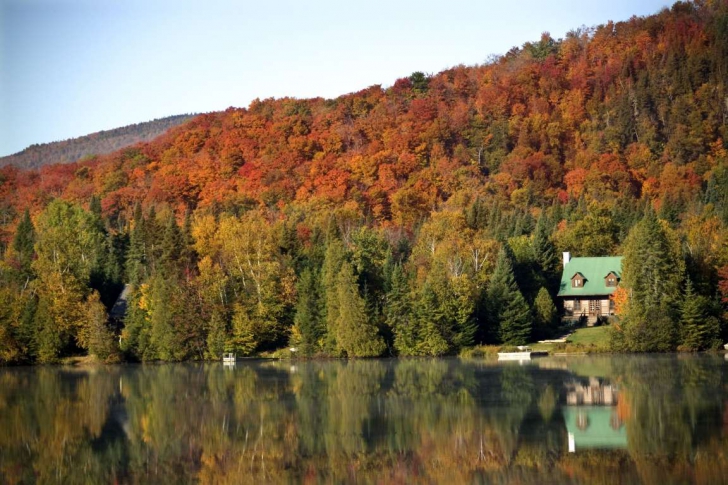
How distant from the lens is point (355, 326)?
65.7 meters

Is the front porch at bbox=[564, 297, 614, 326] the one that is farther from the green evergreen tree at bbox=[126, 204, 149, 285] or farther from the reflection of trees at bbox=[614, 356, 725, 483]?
the green evergreen tree at bbox=[126, 204, 149, 285]

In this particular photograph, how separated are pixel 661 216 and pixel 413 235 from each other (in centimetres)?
2554

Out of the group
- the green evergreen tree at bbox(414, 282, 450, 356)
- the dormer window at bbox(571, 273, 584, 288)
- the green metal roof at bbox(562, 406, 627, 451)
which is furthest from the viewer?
the dormer window at bbox(571, 273, 584, 288)

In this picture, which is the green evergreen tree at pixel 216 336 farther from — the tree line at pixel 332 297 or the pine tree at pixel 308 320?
the pine tree at pixel 308 320

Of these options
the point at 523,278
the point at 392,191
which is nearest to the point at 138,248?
the point at 523,278

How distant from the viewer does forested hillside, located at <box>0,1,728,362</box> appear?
222ft

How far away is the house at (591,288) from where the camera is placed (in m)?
77.2

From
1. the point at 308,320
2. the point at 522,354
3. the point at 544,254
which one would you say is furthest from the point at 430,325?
the point at 544,254

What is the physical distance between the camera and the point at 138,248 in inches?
3322

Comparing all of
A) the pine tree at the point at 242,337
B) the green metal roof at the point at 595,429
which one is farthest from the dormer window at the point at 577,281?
the green metal roof at the point at 595,429

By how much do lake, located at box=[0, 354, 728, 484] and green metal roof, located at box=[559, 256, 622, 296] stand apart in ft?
72.2

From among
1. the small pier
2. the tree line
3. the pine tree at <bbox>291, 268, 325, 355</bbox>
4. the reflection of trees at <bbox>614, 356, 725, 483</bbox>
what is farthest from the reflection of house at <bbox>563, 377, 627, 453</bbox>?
the pine tree at <bbox>291, 268, 325, 355</bbox>

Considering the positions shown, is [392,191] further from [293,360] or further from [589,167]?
[293,360]

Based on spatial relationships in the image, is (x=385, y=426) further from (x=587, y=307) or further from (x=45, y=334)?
(x=587, y=307)
